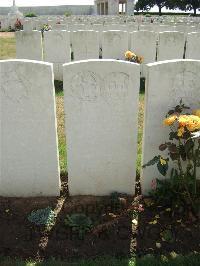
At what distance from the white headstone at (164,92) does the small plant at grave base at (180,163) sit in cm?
8

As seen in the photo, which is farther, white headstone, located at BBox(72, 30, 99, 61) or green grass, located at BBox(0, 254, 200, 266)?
white headstone, located at BBox(72, 30, 99, 61)

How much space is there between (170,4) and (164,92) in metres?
59.9

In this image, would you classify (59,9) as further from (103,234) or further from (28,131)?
(103,234)

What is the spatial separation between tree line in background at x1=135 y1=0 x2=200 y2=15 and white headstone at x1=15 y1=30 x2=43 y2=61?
51.8m

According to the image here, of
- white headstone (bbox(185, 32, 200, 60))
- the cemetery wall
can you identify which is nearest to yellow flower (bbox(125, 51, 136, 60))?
white headstone (bbox(185, 32, 200, 60))

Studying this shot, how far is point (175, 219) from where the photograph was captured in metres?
3.51

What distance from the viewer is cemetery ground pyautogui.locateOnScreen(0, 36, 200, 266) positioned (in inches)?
122

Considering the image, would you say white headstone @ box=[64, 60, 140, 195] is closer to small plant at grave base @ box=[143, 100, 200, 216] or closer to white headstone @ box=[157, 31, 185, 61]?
small plant at grave base @ box=[143, 100, 200, 216]

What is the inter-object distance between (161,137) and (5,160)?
62.2 inches

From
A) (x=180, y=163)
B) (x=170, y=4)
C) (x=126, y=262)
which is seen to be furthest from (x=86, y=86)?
(x=170, y=4)

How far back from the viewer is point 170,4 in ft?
193

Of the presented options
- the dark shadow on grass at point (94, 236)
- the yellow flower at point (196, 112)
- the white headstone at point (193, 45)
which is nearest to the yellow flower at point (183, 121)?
the yellow flower at point (196, 112)

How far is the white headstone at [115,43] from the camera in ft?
27.7

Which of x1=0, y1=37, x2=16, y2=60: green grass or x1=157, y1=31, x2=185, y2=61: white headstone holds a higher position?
x1=157, y1=31, x2=185, y2=61: white headstone
